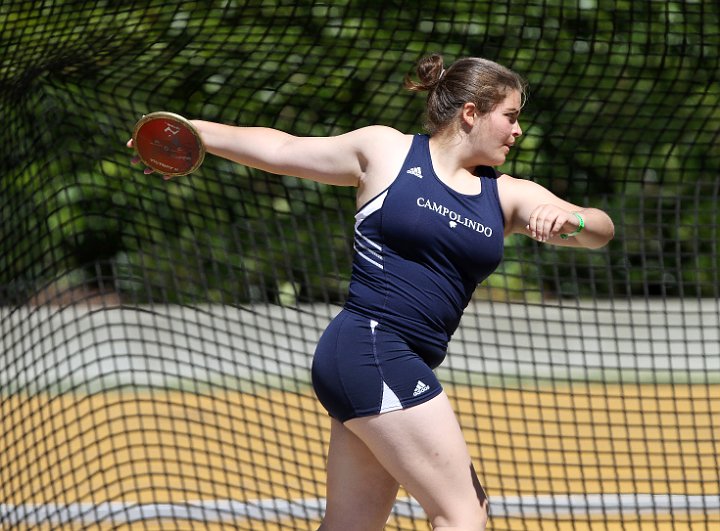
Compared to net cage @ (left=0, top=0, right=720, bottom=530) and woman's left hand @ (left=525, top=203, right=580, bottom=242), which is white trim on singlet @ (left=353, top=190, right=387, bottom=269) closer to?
woman's left hand @ (left=525, top=203, right=580, bottom=242)

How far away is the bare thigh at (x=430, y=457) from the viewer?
9.21 ft

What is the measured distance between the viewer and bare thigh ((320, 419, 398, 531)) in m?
2.97

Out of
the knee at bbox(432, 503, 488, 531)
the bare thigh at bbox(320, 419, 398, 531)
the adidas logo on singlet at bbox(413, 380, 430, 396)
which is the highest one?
the adidas logo on singlet at bbox(413, 380, 430, 396)

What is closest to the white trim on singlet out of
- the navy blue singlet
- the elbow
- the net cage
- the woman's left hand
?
the navy blue singlet

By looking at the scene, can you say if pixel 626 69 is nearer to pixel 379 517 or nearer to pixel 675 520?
pixel 675 520

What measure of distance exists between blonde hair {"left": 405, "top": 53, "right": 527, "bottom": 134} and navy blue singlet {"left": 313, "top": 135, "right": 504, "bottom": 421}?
0.37 ft

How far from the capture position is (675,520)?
5004mm

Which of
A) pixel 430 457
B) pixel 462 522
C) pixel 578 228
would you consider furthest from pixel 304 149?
pixel 462 522

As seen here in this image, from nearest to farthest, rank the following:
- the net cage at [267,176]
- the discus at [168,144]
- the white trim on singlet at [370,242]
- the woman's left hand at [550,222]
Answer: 1. the woman's left hand at [550,222]
2. the white trim on singlet at [370,242]
3. the discus at [168,144]
4. the net cage at [267,176]

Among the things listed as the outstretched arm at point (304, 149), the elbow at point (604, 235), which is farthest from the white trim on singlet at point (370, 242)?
the elbow at point (604, 235)

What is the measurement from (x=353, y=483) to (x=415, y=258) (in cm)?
59

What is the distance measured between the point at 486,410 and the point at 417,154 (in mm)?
3968

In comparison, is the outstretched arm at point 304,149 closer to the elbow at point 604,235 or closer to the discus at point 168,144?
the discus at point 168,144

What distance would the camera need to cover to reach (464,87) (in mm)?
2984
